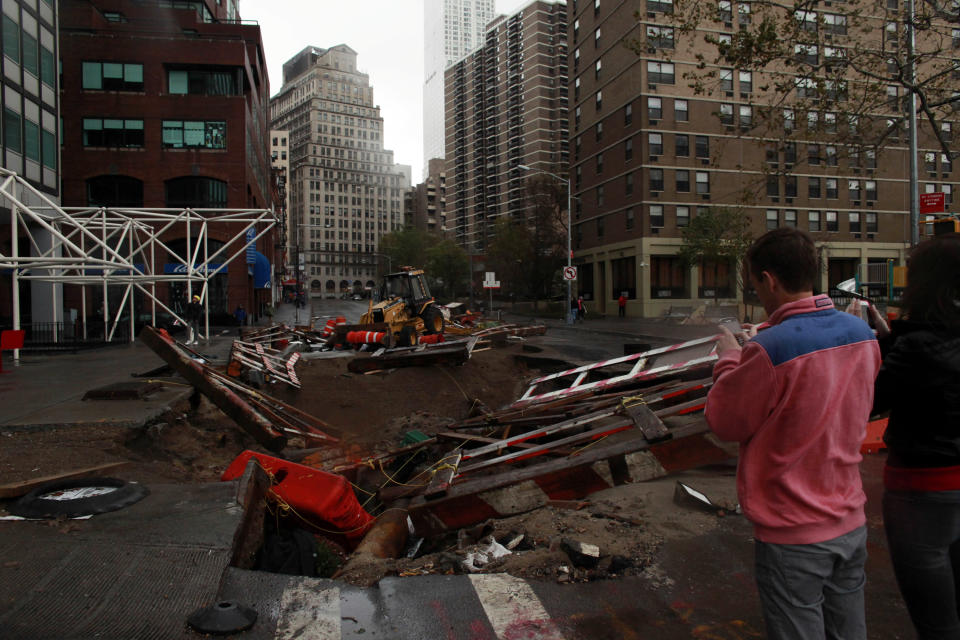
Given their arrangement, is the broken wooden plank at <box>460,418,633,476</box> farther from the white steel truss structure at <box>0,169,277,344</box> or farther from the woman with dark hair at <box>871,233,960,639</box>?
the white steel truss structure at <box>0,169,277,344</box>

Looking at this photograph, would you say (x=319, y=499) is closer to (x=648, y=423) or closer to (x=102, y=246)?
(x=648, y=423)

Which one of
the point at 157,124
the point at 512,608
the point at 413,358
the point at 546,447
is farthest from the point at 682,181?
the point at 512,608

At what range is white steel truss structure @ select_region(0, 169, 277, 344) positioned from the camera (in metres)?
13.1

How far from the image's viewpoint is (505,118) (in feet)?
357

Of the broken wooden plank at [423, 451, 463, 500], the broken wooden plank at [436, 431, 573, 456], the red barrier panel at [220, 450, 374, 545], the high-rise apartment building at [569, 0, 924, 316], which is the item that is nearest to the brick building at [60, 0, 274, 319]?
the high-rise apartment building at [569, 0, 924, 316]

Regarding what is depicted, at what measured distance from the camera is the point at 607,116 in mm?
45688

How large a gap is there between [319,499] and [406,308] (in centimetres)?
1376

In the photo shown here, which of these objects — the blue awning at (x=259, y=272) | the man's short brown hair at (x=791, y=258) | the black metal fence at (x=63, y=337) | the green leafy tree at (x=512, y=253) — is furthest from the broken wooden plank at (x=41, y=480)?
the green leafy tree at (x=512, y=253)

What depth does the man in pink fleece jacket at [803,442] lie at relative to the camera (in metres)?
1.92

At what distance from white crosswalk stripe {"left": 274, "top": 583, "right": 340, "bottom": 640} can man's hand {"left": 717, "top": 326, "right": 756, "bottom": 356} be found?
2107 millimetres

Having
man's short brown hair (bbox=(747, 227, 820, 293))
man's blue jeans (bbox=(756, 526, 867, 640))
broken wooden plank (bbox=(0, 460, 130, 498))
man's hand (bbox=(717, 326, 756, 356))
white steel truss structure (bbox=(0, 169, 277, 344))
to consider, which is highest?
white steel truss structure (bbox=(0, 169, 277, 344))

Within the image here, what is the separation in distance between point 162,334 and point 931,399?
26.4ft

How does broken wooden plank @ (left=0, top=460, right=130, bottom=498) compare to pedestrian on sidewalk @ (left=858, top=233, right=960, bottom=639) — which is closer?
pedestrian on sidewalk @ (left=858, top=233, right=960, bottom=639)

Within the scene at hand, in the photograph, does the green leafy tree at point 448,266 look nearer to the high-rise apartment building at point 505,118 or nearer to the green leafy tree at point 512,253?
the high-rise apartment building at point 505,118
